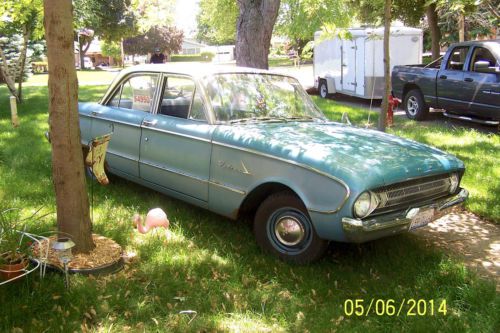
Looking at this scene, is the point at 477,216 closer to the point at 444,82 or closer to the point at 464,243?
the point at 464,243

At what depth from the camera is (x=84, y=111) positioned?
6297 mm

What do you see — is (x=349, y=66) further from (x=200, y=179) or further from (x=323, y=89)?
(x=200, y=179)

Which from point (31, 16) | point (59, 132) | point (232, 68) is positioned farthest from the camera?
point (31, 16)

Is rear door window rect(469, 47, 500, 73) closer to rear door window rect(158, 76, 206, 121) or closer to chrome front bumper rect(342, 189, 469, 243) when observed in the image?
chrome front bumper rect(342, 189, 469, 243)

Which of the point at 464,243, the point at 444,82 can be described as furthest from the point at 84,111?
the point at 444,82

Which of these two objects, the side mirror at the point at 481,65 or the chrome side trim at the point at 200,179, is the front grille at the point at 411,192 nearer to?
the chrome side trim at the point at 200,179

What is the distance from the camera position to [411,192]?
4023 mm

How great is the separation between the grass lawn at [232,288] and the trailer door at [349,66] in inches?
393

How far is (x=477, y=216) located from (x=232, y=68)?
10.0 feet

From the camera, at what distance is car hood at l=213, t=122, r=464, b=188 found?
3.79 m
